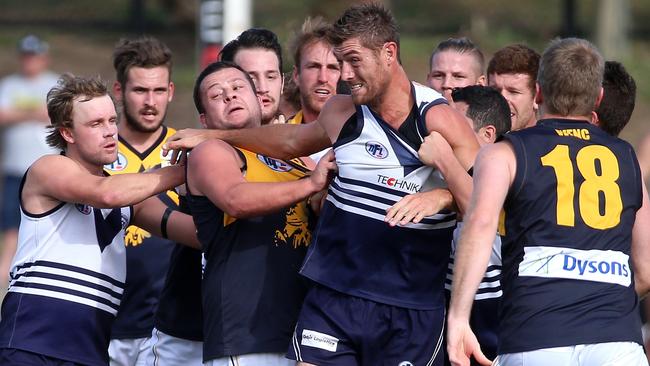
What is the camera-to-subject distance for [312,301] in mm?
5355

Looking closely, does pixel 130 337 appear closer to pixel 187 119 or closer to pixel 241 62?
pixel 241 62

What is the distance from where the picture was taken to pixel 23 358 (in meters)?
5.65

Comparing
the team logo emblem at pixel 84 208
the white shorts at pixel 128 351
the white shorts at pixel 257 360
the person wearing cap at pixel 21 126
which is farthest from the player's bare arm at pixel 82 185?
the person wearing cap at pixel 21 126

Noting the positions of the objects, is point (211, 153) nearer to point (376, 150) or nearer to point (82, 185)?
point (82, 185)

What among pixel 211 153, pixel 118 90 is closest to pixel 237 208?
pixel 211 153

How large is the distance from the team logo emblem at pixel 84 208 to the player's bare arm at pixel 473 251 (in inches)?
82.7

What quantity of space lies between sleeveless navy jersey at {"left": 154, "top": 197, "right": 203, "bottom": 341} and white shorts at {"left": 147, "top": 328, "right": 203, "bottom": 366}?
5 centimetres

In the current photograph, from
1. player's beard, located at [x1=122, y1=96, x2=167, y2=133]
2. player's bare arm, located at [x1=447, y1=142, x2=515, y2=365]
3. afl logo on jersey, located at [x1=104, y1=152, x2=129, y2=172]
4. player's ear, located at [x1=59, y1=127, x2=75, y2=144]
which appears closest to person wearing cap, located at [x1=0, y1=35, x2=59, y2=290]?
player's beard, located at [x1=122, y1=96, x2=167, y2=133]

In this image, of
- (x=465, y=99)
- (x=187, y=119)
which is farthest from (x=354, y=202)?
(x=187, y=119)

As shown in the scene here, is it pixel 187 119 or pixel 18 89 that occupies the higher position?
pixel 18 89

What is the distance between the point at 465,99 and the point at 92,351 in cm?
229

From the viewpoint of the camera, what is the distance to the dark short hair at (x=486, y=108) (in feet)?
19.4

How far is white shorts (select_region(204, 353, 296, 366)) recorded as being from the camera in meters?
5.49

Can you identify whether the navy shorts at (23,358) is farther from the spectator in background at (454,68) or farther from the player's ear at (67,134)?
the spectator in background at (454,68)
